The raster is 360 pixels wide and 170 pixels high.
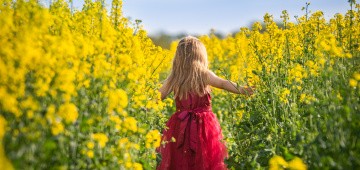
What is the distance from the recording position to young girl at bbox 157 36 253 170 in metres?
4.60

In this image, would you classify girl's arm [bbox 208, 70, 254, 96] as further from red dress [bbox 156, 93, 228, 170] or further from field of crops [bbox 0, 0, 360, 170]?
red dress [bbox 156, 93, 228, 170]

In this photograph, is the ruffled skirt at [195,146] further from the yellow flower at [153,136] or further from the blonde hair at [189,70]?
the yellow flower at [153,136]

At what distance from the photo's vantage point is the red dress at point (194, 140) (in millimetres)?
4590

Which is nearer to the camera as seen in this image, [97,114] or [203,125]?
[97,114]

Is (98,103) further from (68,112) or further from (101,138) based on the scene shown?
(68,112)

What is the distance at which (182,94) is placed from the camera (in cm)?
470

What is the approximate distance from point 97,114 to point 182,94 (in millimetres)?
1854

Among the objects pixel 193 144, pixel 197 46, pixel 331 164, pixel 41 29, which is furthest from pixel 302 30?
pixel 41 29

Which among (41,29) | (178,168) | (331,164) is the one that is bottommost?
(178,168)

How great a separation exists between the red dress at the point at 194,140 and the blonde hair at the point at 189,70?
91 mm

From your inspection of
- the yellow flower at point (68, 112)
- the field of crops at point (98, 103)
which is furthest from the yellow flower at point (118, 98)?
the yellow flower at point (68, 112)

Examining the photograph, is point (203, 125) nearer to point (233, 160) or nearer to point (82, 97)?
point (233, 160)

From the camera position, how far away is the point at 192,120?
4.69 metres

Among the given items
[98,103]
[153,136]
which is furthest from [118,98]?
[153,136]
